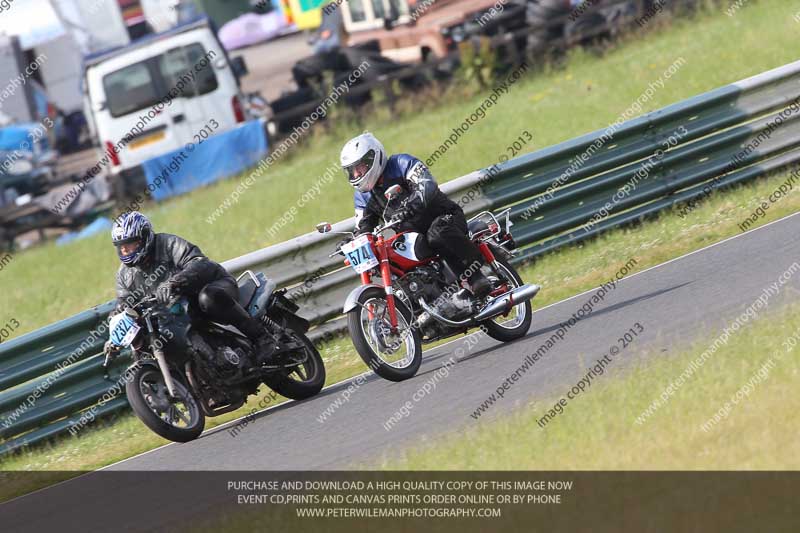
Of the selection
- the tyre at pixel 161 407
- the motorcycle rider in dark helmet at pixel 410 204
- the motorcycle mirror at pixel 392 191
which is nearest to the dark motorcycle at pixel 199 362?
the tyre at pixel 161 407

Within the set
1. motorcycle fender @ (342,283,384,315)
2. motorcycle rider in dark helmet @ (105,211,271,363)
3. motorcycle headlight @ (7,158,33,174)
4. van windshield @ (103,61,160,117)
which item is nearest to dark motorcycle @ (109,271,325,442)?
motorcycle rider in dark helmet @ (105,211,271,363)

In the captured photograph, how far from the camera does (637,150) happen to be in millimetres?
12430

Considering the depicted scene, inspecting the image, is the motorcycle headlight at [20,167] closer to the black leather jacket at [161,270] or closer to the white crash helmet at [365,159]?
the black leather jacket at [161,270]

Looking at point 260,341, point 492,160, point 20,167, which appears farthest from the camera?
point 20,167

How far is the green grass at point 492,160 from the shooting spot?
11.3 meters

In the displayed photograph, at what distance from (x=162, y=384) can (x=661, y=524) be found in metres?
4.44

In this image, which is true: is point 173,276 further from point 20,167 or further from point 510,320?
point 20,167

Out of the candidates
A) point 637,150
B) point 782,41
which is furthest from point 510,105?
point 637,150

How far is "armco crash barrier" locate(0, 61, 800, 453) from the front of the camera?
32.2ft

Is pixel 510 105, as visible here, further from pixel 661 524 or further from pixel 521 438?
pixel 661 524

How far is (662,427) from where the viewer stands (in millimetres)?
6113

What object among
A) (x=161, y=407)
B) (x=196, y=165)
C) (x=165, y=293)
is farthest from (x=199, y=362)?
(x=196, y=165)

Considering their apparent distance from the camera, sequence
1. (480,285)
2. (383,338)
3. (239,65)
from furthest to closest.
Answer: (239,65)
(480,285)
(383,338)

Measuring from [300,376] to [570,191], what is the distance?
421 cm
